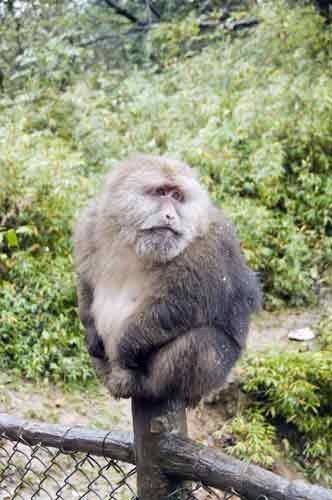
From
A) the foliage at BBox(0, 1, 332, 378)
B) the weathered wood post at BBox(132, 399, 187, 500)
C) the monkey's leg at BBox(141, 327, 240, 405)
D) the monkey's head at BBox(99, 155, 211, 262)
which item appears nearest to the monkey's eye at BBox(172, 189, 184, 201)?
the monkey's head at BBox(99, 155, 211, 262)

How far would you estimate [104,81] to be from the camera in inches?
371

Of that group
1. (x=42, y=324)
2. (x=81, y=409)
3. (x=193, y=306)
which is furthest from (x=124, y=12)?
(x=193, y=306)

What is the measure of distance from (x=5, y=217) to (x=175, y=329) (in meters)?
3.30

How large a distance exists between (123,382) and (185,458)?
0.51 meters

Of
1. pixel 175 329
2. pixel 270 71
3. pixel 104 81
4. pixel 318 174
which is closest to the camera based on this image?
pixel 175 329

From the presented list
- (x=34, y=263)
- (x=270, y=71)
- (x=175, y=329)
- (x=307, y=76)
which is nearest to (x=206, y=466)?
(x=175, y=329)

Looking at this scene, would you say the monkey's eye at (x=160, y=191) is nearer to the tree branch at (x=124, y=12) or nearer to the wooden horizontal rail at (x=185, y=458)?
the wooden horizontal rail at (x=185, y=458)

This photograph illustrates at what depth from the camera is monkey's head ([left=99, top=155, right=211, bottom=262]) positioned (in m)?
2.46

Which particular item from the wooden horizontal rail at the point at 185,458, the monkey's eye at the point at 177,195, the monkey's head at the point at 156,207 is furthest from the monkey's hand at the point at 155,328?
the monkey's eye at the point at 177,195

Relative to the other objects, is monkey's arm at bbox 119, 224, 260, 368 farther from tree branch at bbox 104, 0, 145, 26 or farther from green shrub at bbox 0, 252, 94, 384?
tree branch at bbox 104, 0, 145, 26

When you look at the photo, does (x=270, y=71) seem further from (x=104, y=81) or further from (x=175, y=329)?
(x=175, y=329)

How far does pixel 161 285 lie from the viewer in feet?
8.04

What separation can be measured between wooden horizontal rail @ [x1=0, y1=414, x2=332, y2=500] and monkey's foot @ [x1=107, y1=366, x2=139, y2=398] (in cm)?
20

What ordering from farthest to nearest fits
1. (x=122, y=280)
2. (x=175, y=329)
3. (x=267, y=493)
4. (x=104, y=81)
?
(x=104, y=81) → (x=122, y=280) → (x=175, y=329) → (x=267, y=493)
